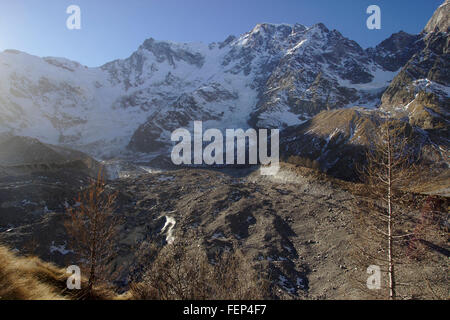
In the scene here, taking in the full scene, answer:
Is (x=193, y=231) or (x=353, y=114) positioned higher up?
(x=353, y=114)

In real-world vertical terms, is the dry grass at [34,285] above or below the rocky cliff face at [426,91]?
below

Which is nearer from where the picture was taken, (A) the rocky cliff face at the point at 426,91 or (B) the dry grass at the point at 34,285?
(B) the dry grass at the point at 34,285

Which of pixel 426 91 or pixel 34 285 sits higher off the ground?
pixel 426 91

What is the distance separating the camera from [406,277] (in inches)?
618

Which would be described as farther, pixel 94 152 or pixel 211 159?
pixel 94 152

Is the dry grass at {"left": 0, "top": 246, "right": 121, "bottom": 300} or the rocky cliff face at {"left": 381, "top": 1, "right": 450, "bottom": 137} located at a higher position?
the rocky cliff face at {"left": 381, "top": 1, "right": 450, "bottom": 137}

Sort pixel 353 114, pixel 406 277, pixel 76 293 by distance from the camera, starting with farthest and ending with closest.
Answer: pixel 353 114, pixel 406 277, pixel 76 293

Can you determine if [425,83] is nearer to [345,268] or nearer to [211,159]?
[211,159]

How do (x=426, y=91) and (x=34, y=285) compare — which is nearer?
(x=34, y=285)

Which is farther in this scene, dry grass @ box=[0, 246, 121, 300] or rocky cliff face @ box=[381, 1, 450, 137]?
rocky cliff face @ box=[381, 1, 450, 137]
